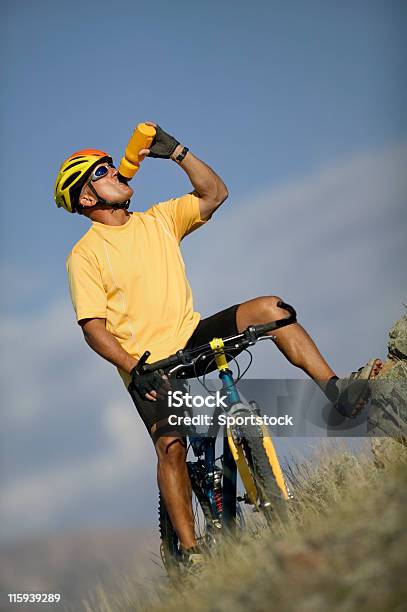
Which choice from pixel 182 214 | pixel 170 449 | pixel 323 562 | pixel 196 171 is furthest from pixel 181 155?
pixel 323 562

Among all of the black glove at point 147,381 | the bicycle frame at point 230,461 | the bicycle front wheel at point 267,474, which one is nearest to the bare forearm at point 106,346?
the black glove at point 147,381

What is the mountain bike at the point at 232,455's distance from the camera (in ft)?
18.7

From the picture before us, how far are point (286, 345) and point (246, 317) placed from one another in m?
0.32

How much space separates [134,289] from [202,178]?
0.97 metres

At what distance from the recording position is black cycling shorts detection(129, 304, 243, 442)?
6.09 m

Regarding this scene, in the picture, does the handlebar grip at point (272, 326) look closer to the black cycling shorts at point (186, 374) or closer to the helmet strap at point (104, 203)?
the black cycling shorts at point (186, 374)

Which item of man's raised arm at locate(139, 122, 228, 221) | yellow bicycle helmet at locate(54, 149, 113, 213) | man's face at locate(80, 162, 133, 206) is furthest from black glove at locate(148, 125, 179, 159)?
yellow bicycle helmet at locate(54, 149, 113, 213)

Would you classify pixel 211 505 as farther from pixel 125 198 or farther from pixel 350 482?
pixel 125 198

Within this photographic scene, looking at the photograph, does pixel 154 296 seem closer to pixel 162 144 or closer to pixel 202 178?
pixel 202 178

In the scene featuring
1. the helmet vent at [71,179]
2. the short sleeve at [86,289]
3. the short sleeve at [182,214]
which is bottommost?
the short sleeve at [86,289]

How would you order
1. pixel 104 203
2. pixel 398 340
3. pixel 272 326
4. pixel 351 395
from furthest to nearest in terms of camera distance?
pixel 398 340, pixel 104 203, pixel 351 395, pixel 272 326

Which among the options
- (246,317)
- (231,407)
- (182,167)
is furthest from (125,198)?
(231,407)

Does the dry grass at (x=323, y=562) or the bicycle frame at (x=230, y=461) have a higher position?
the bicycle frame at (x=230, y=461)

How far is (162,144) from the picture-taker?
6660 mm
